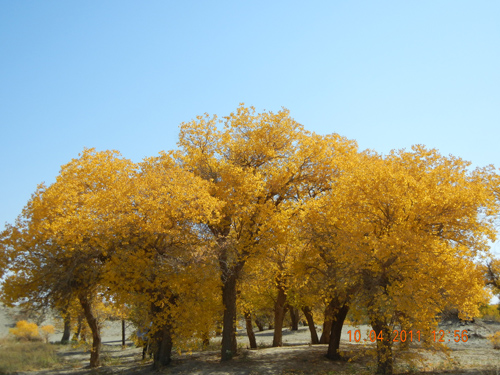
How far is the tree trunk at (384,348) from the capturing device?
42.6 ft

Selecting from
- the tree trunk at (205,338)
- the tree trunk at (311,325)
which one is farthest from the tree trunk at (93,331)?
the tree trunk at (311,325)

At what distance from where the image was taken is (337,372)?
600 inches

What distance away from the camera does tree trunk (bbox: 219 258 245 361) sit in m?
18.0

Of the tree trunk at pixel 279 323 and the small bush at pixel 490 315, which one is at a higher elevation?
the tree trunk at pixel 279 323

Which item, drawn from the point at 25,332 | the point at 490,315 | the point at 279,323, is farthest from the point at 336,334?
the point at 490,315

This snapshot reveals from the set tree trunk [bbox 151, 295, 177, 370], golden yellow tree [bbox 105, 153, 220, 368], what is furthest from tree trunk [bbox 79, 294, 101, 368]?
golden yellow tree [bbox 105, 153, 220, 368]

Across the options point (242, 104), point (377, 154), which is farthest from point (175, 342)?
point (377, 154)

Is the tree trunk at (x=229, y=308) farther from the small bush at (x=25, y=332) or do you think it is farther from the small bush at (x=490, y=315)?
the small bush at (x=490, y=315)

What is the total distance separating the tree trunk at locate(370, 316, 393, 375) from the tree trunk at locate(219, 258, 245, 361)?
22.0 feet

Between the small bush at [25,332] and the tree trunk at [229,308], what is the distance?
30173mm

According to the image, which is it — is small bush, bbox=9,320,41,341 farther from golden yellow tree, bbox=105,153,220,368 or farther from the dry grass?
golden yellow tree, bbox=105,153,220,368

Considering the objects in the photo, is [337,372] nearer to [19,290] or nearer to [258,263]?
[258,263]

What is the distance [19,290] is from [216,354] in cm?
1017

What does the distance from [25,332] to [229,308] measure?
31.0m
